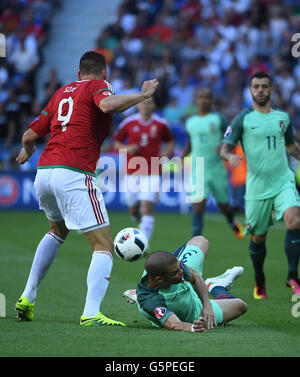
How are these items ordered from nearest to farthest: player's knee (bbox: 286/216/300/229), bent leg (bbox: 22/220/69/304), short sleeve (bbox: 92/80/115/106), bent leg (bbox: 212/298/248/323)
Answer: short sleeve (bbox: 92/80/115/106), bent leg (bbox: 212/298/248/323), bent leg (bbox: 22/220/69/304), player's knee (bbox: 286/216/300/229)

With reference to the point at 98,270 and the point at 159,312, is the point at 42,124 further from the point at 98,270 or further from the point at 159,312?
the point at 159,312

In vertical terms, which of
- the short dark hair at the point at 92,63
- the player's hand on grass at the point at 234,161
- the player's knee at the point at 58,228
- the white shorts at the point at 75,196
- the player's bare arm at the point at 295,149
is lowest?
the player's knee at the point at 58,228

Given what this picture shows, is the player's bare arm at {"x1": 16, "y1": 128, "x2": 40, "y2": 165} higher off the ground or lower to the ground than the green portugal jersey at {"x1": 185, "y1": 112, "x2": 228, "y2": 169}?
lower

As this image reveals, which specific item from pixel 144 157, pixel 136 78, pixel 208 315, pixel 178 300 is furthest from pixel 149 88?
pixel 136 78

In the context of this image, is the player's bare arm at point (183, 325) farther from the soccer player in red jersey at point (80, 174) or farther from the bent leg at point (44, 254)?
the bent leg at point (44, 254)

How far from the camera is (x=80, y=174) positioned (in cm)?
644

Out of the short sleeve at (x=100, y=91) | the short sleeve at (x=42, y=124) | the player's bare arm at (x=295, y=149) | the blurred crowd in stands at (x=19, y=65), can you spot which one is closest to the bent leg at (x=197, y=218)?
the player's bare arm at (x=295, y=149)

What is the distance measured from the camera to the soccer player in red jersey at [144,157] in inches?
482

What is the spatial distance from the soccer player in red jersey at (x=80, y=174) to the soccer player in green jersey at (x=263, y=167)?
2.23 meters

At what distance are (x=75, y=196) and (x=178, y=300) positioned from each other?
121 cm

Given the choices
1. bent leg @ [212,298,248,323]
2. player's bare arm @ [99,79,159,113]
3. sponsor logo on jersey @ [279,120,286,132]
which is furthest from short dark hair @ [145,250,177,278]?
sponsor logo on jersey @ [279,120,286,132]

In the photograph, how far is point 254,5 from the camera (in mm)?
24016

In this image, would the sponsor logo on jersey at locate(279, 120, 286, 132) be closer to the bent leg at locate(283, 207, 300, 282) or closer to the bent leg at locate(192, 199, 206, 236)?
the bent leg at locate(283, 207, 300, 282)

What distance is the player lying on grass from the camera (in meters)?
5.95
